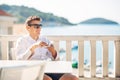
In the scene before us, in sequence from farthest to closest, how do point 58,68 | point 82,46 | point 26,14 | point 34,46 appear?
point 26,14
point 82,46
point 34,46
point 58,68

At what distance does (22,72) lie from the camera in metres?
1.24

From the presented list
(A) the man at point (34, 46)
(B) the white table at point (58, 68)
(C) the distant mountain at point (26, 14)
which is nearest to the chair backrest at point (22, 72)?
(B) the white table at point (58, 68)

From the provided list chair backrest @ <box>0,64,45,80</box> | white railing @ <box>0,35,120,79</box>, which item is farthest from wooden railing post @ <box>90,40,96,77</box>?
chair backrest @ <box>0,64,45,80</box>

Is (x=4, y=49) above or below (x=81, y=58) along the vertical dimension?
above

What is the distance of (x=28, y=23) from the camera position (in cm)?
288

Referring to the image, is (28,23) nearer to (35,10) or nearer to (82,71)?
(82,71)

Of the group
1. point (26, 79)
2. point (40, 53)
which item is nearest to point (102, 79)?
point (40, 53)

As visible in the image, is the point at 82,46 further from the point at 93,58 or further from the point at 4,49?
the point at 4,49

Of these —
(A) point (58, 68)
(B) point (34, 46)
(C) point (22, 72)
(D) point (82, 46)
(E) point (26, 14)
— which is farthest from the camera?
(E) point (26, 14)

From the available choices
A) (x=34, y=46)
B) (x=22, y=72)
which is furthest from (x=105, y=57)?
(x=22, y=72)

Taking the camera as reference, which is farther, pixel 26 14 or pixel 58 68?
pixel 26 14

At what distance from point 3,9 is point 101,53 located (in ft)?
18.5

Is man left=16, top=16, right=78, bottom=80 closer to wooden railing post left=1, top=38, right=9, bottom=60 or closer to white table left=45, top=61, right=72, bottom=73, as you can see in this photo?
white table left=45, top=61, right=72, bottom=73

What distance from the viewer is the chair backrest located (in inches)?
46.3
